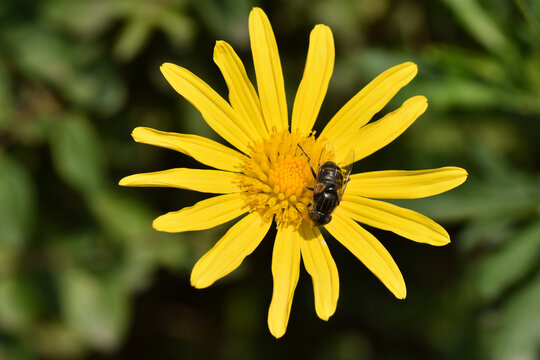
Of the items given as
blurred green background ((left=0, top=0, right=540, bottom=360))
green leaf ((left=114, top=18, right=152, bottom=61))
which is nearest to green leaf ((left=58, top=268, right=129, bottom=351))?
blurred green background ((left=0, top=0, right=540, bottom=360))

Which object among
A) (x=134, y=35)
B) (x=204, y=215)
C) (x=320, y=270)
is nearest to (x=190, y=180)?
(x=204, y=215)

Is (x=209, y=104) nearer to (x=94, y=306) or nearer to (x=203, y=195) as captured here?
(x=203, y=195)

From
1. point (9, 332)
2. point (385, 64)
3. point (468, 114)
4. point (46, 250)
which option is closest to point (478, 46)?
point (468, 114)

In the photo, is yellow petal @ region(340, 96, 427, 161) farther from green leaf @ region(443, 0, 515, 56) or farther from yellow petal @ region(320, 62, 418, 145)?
green leaf @ region(443, 0, 515, 56)

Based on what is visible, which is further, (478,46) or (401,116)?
(478,46)

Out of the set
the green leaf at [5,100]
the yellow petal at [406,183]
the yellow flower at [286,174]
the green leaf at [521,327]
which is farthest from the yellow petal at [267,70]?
the green leaf at [5,100]

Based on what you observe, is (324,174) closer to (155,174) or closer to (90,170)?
(155,174)

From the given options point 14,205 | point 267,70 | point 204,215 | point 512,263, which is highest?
point 267,70
